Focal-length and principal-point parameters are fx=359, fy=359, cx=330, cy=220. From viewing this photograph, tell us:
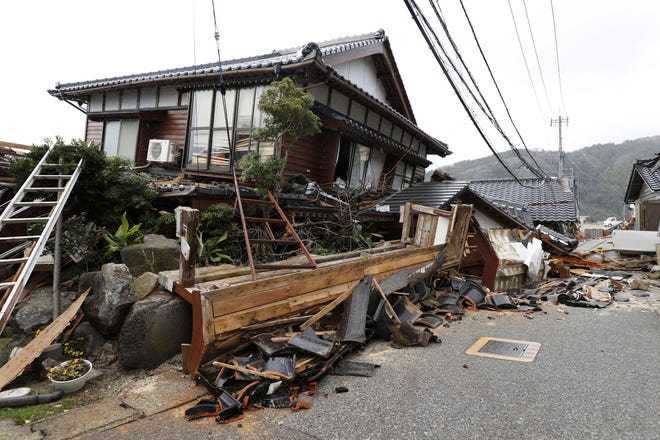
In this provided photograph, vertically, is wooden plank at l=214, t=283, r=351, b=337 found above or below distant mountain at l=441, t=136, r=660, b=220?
below

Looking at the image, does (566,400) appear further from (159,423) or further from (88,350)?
(88,350)

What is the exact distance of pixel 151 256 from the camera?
17.7 ft

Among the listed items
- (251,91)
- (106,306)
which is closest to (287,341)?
(106,306)

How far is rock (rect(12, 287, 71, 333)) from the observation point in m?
4.64

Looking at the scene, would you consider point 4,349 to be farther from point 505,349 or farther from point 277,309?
point 505,349

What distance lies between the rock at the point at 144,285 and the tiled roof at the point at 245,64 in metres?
5.49

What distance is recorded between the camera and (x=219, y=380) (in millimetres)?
3895

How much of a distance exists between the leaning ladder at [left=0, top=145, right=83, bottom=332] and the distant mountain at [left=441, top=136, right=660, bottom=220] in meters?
50.6

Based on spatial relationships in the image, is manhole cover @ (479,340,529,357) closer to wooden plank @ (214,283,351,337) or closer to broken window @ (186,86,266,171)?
wooden plank @ (214,283,351,337)

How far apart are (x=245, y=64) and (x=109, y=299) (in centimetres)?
647

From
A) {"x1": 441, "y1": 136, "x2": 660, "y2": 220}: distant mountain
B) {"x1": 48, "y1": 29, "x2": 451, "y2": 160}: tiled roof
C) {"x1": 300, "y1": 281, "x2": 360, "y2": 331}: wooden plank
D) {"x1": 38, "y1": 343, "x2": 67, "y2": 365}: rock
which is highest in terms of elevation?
{"x1": 441, "y1": 136, "x2": 660, "y2": 220}: distant mountain

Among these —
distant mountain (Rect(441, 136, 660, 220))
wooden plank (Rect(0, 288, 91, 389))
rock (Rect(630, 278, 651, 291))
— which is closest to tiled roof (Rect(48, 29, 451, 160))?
wooden plank (Rect(0, 288, 91, 389))

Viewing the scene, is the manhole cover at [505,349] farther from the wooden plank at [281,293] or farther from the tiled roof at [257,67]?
the tiled roof at [257,67]

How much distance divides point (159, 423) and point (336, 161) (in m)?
8.13
